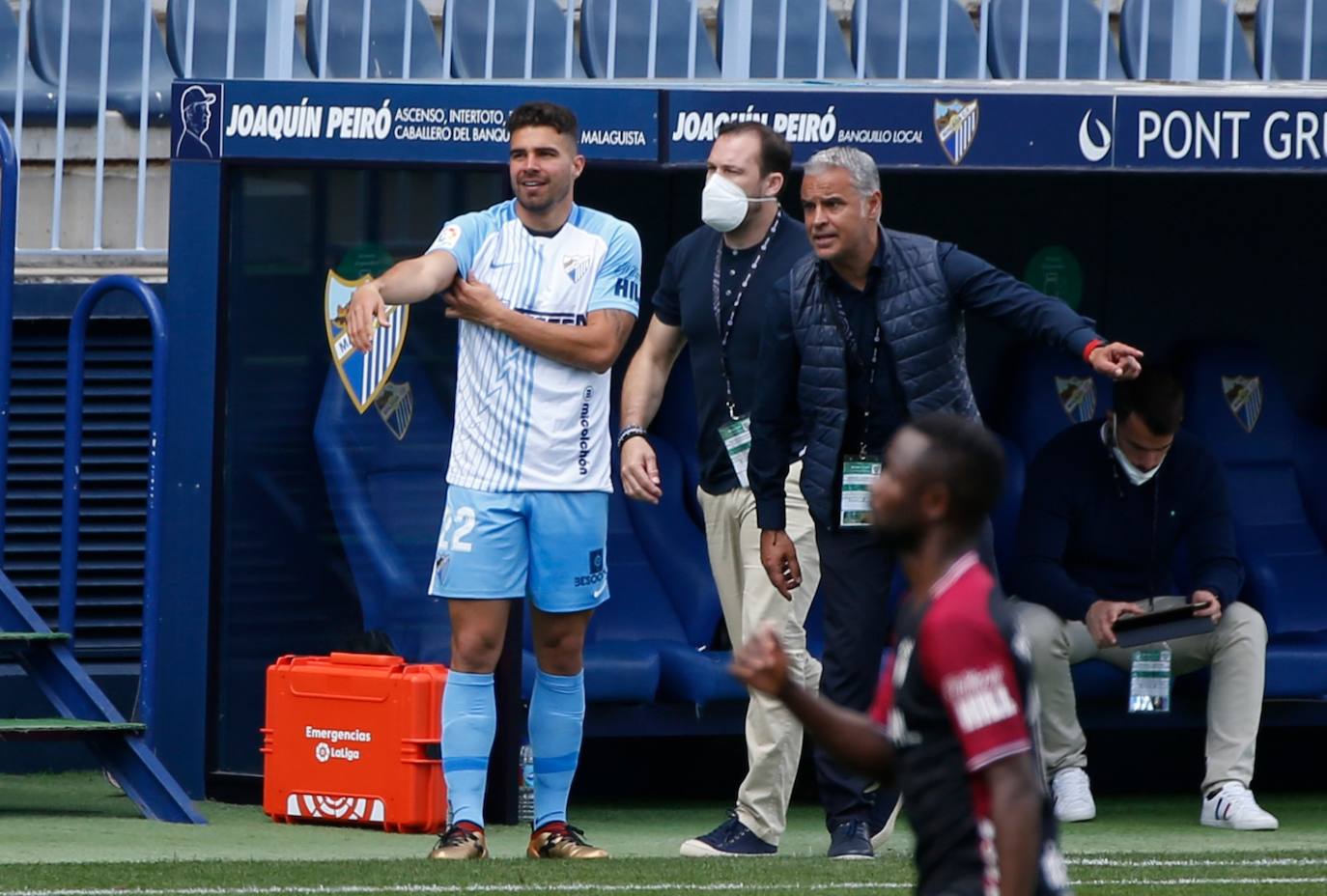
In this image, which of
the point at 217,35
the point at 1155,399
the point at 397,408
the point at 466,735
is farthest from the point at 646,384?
the point at 217,35

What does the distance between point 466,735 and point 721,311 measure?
51.7 inches

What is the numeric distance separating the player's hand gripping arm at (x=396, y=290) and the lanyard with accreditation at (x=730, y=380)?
0.76 m

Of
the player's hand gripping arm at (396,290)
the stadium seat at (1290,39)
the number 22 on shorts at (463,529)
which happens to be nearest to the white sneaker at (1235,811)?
the number 22 on shorts at (463,529)

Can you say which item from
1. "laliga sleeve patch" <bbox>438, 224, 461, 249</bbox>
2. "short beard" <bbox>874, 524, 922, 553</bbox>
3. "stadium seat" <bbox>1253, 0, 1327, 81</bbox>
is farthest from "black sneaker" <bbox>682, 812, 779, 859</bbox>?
"stadium seat" <bbox>1253, 0, 1327, 81</bbox>

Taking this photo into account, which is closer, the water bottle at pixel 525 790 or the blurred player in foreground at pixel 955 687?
the blurred player in foreground at pixel 955 687

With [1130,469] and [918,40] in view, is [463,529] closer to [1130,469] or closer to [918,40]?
[1130,469]

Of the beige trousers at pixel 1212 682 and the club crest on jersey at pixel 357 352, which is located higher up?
the club crest on jersey at pixel 357 352

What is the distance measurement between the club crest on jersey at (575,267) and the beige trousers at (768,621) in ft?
2.40

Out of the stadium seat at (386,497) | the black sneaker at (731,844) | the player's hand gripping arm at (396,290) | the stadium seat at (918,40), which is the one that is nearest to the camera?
the player's hand gripping arm at (396,290)

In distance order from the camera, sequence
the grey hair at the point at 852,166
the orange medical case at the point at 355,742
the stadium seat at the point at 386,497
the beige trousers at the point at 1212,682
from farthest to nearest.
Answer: the stadium seat at the point at 386,497 → the beige trousers at the point at 1212,682 → the orange medical case at the point at 355,742 → the grey hair at the point at 852,166

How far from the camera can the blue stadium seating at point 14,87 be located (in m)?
9.61

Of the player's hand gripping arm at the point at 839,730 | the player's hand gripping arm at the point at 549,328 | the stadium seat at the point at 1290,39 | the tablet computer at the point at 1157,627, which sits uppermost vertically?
the stadium seat at the point at 1290,39

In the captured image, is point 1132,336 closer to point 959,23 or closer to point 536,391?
point 959,23

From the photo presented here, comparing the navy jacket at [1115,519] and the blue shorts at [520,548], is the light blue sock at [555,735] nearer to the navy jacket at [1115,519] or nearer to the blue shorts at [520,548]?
the blue shorts at [520,548]
